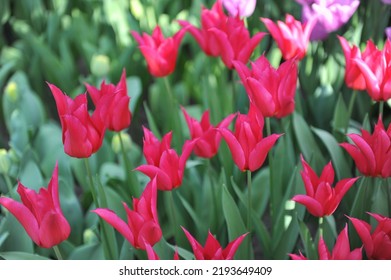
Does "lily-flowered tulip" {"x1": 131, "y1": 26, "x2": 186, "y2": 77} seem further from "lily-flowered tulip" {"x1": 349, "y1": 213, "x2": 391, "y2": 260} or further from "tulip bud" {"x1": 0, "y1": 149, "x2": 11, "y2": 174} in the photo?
"lily-flowered tulip" {"x1": 349, "y1": 213, "x2": 391, "y2": 260}

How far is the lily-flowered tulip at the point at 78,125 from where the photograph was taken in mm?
953

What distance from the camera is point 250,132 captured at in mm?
949

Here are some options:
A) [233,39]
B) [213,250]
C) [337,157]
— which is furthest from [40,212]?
[337,157]

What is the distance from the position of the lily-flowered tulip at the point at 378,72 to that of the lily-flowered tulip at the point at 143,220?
0.40 meters

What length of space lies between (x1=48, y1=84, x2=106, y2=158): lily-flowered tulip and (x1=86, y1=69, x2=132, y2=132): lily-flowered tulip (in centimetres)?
2

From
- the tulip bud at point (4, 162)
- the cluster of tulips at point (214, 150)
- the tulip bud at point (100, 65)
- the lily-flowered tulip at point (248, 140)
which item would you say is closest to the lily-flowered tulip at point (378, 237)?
the cluster of tulips at point (214, 150)

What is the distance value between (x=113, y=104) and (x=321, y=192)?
1.10ft

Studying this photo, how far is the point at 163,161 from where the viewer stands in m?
0.98

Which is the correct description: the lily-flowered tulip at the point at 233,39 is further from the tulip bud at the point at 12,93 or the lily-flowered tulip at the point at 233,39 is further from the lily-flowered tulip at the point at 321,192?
the tulip bud at the point at 12,93

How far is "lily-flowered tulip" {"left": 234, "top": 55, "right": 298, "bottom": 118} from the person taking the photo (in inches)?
39.7

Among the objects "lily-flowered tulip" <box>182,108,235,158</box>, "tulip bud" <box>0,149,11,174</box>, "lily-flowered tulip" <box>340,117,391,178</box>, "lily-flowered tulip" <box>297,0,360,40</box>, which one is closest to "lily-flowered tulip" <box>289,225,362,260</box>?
"lily-flowered tulip" <box>340,117,391,178</box>

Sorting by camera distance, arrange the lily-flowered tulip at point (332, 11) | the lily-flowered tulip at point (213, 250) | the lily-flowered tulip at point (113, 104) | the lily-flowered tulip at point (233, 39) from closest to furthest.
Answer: the lily-flowered tulip at point (213, 250)
the lily-flowered tulip at point (113, 104)
the lily-flowered tulip at point (233, 39)
the lily-flowered tulip at point (332, 11)
